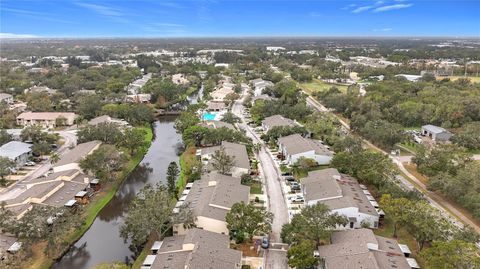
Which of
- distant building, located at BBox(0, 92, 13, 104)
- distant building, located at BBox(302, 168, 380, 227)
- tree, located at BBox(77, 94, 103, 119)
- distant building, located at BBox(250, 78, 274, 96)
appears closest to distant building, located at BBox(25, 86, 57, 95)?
distant building, located at BBox(0, 92, 13, 104)

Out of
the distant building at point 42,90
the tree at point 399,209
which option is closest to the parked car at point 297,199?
the tree at point 399,209

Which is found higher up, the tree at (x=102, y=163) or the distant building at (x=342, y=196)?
the tree at (x=102, y=163)

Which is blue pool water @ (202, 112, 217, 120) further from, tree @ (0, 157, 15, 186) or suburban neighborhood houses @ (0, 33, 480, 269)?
tree @ (0, 157, 15, 186)

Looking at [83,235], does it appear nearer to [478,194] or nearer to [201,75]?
[478,194]

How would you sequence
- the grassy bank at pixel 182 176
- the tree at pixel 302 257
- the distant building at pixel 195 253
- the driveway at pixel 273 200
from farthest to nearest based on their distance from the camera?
the grassy bank at pixel 182 176
the driveway at pixel 273 200
the tree at pixel 302 257
the distant building at pixel 195 253

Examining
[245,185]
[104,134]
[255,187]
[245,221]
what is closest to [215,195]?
[245,221]

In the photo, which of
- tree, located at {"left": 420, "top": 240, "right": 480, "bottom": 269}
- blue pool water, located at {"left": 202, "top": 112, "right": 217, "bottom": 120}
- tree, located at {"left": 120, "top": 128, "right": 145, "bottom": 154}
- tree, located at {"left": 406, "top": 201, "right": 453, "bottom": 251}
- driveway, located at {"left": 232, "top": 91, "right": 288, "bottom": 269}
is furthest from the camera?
blue pool water, located at {"left": 202, "top": 112, "right": 217, "bottom": 120}

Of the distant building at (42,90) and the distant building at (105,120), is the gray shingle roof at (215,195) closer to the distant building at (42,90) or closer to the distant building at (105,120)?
the distant building at (105,120)

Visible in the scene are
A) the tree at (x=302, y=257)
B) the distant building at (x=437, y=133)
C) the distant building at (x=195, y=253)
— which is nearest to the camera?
the distant building at (x=195, y=253)
